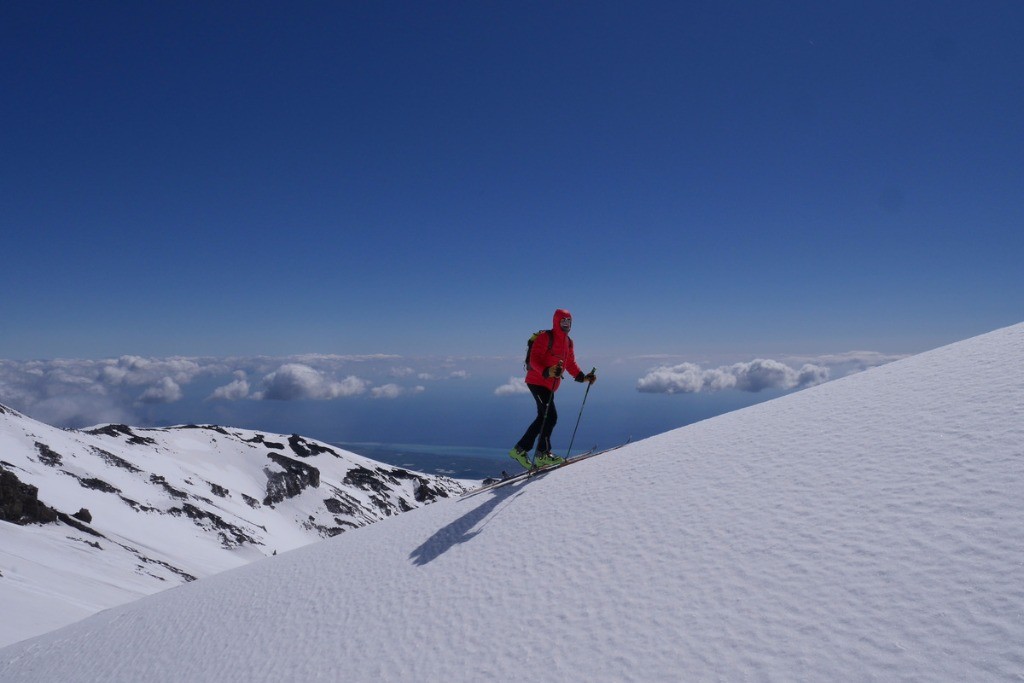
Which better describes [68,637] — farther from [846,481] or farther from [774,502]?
[846,481]

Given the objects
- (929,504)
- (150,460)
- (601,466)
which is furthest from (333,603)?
(150,460)

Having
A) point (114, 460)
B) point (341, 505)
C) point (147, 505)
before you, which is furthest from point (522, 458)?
point (341, 505)

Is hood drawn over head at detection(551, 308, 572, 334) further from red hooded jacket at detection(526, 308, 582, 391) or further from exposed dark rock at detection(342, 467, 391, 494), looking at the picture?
exposed dark rock at detection(342, 467, 391, 494)

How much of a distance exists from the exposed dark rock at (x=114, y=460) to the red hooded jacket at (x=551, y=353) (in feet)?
232

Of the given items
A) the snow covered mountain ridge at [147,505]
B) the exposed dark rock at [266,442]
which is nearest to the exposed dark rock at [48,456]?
the snow covered mountain ridge at [147,505]

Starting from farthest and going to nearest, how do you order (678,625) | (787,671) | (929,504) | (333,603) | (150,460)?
(150,460) < (333,603) < (929,504) < (678,625) < (787,671)

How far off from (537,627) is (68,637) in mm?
7725

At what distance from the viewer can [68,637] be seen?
23.5 feet

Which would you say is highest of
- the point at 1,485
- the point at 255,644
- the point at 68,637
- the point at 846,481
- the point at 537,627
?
the point at 846,481

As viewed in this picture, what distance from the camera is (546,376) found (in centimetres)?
864

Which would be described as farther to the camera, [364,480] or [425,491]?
[425,491]

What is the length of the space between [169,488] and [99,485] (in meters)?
9.85

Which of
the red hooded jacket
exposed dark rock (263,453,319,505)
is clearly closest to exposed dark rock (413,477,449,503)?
exposed dark rock (263,453,319,505)

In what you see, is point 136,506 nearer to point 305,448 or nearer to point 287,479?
point 287,479
